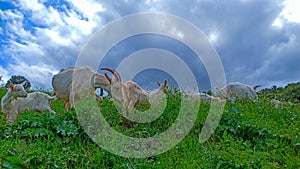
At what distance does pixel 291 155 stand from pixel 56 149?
329 cm

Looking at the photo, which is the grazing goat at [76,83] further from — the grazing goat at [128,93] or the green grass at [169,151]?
the green grass at [169,151]

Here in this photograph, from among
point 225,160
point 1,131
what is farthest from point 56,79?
point 225,160

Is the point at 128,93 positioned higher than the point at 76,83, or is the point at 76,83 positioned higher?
the point at 76,83

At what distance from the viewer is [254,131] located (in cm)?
524

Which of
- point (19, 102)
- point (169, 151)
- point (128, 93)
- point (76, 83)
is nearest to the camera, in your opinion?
point (169, 151)

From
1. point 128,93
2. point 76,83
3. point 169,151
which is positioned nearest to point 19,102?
point 76,83

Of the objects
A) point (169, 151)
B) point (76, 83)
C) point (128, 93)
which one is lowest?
point (169, 151)

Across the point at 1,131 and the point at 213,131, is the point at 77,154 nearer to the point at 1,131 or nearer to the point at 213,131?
the point at 1,131

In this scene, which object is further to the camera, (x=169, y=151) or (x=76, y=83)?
(x=76, y=83)

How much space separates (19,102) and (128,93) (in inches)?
106

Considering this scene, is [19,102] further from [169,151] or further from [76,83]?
[169,151]

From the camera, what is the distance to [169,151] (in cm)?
441

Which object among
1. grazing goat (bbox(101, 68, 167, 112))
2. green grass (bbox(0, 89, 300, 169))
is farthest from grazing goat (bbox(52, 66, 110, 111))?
green grass (bbox(0, 89, 300, 169))

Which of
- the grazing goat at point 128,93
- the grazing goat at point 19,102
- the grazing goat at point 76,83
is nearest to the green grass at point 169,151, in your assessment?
the grazing goat at point 128,93
